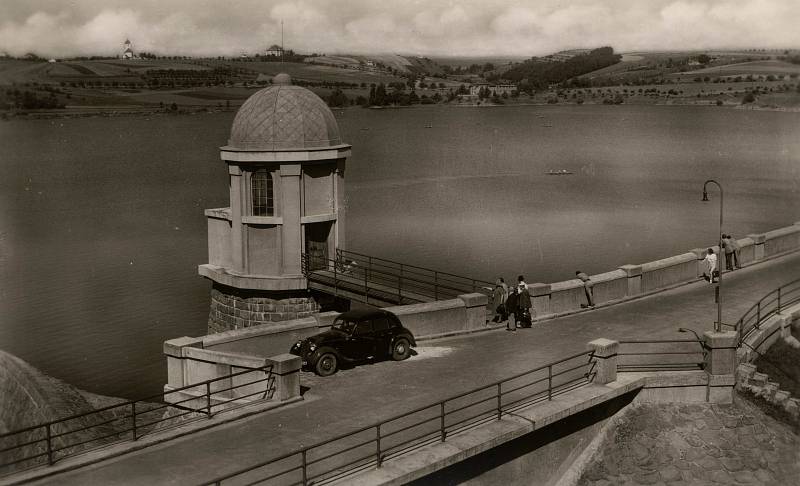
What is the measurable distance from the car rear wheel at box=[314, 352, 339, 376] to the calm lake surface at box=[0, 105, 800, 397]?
56.7ft

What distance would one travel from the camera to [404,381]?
767 inches

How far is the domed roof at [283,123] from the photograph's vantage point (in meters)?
29.5

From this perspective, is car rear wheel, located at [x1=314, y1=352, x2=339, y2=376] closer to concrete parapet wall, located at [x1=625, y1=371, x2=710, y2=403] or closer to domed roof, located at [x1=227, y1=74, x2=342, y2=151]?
concrete parapet wall, located at [x1=625, y1=371, x2=710, y2=403]

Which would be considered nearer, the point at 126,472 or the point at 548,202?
the point at 126,472

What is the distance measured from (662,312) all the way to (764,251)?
9948mm

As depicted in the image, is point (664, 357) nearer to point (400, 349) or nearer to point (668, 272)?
point (400, 349)

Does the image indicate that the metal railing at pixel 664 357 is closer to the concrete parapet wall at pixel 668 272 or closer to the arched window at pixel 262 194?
the concrete parapet wall at pixel 668 272

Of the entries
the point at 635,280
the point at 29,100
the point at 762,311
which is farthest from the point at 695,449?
the point at 29,100

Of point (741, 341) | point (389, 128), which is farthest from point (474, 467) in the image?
point (389, 128)

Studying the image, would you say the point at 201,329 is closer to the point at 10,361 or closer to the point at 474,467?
the point at 10,361

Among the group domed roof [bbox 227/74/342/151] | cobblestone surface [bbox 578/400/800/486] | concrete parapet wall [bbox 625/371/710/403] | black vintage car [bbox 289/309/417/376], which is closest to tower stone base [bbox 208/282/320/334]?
domed roof [bbox 227/74/342/151]

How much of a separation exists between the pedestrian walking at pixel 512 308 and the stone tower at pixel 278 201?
8.10 m

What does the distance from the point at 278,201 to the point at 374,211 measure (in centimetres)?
4243

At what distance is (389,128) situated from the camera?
156 meters
